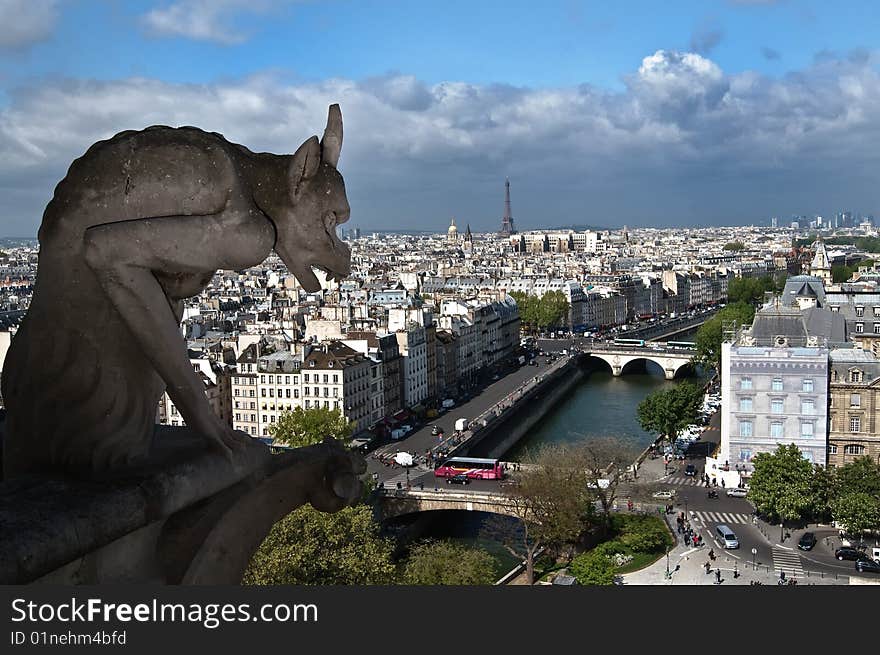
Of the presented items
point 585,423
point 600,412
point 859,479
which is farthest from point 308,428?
point 600,412

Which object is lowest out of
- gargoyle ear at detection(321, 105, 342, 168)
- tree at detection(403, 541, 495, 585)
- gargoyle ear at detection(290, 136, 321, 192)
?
tree at detection(403, 541, 495, 585)

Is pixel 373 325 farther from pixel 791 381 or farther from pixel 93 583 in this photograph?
pixel 93 583

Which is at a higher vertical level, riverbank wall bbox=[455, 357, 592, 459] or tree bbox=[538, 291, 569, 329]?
tree bbox=[538, 291, 569, 329]

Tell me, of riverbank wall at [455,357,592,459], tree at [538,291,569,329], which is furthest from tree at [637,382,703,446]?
tree at [538,291,569,329]

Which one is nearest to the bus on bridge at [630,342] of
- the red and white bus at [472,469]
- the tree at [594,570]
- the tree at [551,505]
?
the red and white bus at [472,469]

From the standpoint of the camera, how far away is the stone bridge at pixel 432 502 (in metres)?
22.8

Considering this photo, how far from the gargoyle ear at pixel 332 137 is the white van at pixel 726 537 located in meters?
17.9

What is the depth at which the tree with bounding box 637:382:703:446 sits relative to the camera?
1142 inches

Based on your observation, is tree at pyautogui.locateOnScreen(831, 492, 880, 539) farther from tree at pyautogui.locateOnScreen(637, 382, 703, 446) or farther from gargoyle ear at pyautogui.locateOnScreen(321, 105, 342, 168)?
gargoyle ear at pyautogui.locateOnScreen(321, 105, 342, 168)

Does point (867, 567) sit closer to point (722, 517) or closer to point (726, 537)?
point (726, 537)

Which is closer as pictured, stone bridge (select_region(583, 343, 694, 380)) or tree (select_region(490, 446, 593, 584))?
tree (select_region(490, 446, 593, 584))

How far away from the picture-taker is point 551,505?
1994 centimetres

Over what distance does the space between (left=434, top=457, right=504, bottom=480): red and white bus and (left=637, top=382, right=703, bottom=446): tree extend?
584cm

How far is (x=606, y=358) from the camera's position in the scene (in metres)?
51.3
